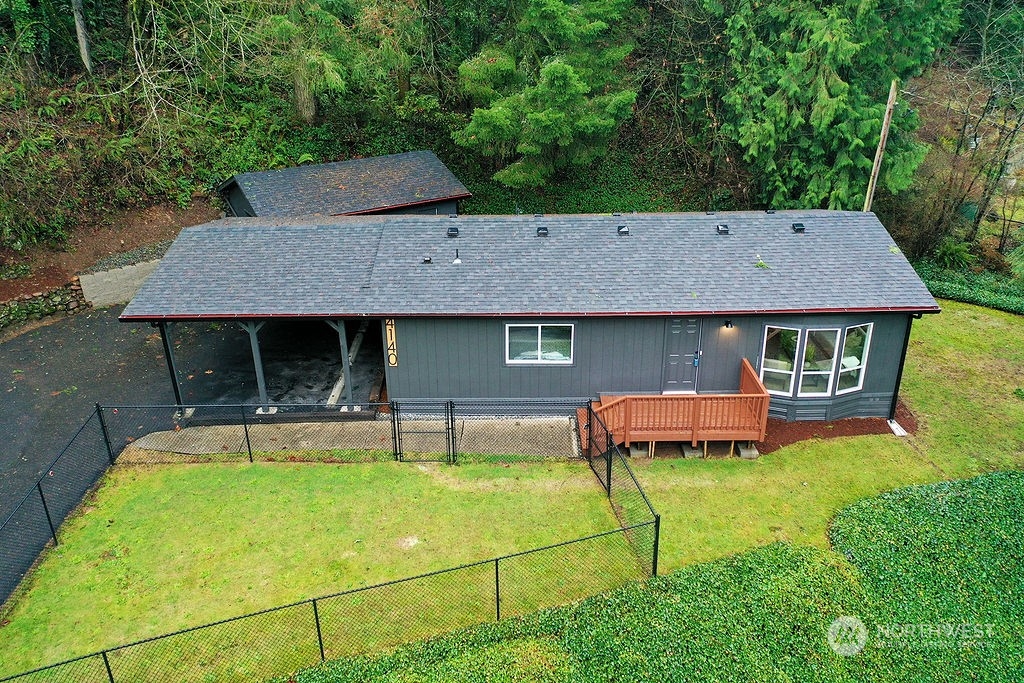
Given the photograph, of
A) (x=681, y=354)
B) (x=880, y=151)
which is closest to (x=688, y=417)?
(x=681, y=354)

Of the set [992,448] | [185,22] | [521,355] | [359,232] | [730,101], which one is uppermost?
[185,22]

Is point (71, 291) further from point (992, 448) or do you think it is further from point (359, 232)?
point (992, 448)

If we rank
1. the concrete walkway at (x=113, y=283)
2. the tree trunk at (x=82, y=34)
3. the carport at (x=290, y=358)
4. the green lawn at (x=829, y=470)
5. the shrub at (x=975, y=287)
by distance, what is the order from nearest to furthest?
1. the green lawn at (x=829, y=470)
2. the carport at (x=290, y=358)
3. the concrete walkway at (x=113, y=283)
4. the shrub at (x=975, y=287)
5. the tree trunk at (x=82, y=34)

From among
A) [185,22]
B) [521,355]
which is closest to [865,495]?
[521,355]

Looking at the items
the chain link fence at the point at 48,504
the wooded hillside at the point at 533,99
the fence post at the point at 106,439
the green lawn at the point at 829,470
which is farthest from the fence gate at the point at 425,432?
the wooded hillside at the point at 533,99

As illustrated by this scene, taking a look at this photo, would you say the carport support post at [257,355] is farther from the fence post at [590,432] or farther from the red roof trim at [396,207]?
the fence post at [590,432]

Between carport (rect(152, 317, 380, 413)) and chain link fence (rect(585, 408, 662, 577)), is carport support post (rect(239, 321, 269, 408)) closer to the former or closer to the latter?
carport (rect(152, 317, 380, 413))
